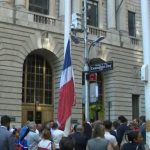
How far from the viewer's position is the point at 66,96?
14.1 m

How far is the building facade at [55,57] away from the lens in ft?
83.5

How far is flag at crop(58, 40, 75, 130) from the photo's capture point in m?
13.7

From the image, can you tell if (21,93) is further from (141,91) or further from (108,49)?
(141,91)

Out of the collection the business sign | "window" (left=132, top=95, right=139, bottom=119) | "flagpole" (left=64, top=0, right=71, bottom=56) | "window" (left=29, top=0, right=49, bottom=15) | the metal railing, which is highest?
"window" (left=29, top=0, right=49, bottom=15)

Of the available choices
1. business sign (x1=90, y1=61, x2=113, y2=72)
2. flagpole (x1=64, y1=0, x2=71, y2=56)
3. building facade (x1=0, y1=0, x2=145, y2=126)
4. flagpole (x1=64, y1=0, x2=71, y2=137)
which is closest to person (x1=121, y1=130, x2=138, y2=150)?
flagpole (x1=64, y1=0, x2=71, y2=137)

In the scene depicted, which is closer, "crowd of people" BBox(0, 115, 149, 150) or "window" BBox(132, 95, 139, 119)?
"crowd of people" BBox(0, 115, 149, 150)

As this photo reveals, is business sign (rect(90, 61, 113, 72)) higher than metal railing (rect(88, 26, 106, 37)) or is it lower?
lower

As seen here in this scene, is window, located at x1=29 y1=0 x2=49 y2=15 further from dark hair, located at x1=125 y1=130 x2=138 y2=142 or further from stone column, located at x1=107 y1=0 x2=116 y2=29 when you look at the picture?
dark hair, located at x1=125 y1=130 x2=138 y2=142

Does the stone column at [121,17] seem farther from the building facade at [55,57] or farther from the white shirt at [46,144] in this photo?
the white shirt at [46,144]

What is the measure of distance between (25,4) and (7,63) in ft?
14.7

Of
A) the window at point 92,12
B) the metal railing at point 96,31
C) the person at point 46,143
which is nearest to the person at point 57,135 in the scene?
the person at point 46,143

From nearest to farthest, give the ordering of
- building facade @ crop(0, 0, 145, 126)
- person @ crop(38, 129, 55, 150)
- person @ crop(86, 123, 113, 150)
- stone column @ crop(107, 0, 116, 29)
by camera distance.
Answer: person @ crop(86, 123, 113, 150) → person @ crop(38, 129, 55, 150) → building facade @ crop(0, 0, 145, 126) → stone column @ crop(107, 0, 116, 29)

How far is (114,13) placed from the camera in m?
32.6

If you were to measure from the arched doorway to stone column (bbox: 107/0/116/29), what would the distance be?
21.7 ft
